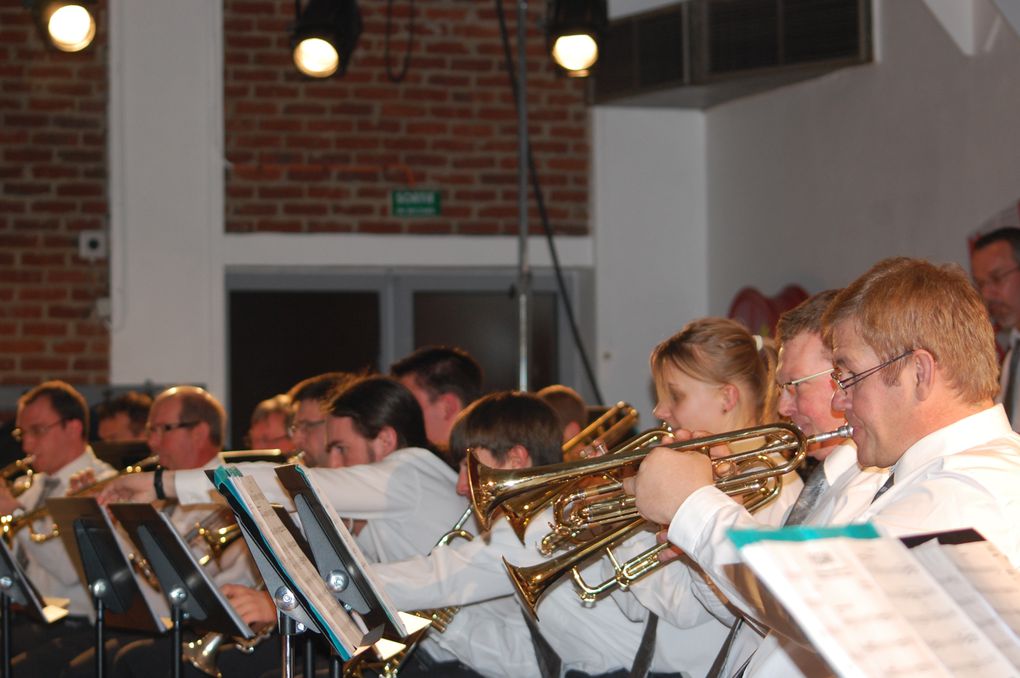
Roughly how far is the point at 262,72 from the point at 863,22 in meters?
3.65

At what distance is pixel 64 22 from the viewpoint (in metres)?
5.96

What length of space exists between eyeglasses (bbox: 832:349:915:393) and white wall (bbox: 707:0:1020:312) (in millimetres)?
3943

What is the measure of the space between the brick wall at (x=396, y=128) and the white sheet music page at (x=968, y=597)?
659 cm

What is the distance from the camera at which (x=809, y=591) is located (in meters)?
1.40

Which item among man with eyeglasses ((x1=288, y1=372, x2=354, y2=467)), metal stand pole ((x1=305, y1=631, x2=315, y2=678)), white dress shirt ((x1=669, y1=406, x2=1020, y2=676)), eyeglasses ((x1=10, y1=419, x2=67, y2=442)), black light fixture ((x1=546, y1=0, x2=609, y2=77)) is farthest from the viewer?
black light fixture ((x1=546, y1=0, x2=609, y2=77))

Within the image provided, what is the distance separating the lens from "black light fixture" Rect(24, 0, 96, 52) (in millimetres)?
5918

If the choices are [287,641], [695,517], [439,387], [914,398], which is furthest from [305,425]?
[914,398]

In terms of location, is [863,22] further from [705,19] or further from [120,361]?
[120,361]

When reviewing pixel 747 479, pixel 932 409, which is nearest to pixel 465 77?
pixel 747 479

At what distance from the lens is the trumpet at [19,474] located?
5.70 m

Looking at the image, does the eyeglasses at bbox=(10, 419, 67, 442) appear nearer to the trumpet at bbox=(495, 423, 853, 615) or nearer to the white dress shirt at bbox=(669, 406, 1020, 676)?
the trumpet at bbox=(495, 423, 853, 615)

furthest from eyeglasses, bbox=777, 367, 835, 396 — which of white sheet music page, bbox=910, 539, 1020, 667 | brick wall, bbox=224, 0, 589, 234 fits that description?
brick wall, bbox=224, 0, 589, 234

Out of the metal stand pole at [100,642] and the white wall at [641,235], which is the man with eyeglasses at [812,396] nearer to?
the metal stand pole at [100,642]

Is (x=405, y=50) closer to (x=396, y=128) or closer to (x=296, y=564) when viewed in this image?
(x=396, y=128)
